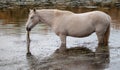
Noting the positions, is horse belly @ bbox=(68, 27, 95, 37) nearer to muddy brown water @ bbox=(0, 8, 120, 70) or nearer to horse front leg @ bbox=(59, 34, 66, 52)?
horse front leg @ bbox=(59, 34, 66, 52)

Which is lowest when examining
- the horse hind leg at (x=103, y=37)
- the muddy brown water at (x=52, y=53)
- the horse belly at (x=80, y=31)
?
the muddy brown water at (x=52, y=53)

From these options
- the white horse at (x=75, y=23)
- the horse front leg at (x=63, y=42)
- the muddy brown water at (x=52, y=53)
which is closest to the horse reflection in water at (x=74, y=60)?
the muddy brown water at (x=52, y=53)

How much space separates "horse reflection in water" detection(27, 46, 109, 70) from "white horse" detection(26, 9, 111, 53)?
0.52 meters

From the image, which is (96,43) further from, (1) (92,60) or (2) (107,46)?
(1) (92,60)

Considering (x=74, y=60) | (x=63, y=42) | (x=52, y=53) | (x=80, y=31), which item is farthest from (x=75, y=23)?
(x=74, y=60)

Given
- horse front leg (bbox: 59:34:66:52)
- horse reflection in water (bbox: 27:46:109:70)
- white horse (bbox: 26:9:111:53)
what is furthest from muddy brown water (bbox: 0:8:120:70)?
white horse (bbox: 26:9:111:53)

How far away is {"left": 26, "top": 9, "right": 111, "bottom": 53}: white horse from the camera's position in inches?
435

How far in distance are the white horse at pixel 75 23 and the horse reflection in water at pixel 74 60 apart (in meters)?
0.52

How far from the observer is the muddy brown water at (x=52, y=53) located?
8945 millimetres

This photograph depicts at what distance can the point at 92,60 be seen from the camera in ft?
31.5

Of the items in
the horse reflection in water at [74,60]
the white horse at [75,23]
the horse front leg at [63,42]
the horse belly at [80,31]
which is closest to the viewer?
the horse reflection in water at [74,60]

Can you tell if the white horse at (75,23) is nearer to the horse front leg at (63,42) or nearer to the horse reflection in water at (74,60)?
the horse front leg at (63,42)

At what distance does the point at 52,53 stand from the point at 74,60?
1.17 m

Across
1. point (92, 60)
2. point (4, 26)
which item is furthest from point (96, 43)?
point (4, 26)
